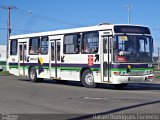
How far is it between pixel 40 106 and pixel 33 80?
13258 millimetres

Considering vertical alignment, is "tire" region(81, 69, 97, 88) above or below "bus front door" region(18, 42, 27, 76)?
below

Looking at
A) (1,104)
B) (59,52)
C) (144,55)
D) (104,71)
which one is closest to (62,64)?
(59,52)

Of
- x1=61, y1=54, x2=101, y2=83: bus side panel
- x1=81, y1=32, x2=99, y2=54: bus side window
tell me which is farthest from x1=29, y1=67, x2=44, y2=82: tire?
x1=81, y1=32, x2=99, y2=54: bus side window

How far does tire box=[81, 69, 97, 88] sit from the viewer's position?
21003mm

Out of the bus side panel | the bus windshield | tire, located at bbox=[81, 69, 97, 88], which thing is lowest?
tire, located at bbox=[81, 69, 97, 88]

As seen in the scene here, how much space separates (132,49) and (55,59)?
571 cm

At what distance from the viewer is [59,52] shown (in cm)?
2334

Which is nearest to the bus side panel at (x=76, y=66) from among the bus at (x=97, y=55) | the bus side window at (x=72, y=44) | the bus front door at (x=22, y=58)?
the bus at (x=97, y=55)

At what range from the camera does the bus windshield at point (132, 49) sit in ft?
63.5

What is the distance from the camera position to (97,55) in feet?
66.7

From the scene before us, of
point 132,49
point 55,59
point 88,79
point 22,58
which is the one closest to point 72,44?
point 55,59

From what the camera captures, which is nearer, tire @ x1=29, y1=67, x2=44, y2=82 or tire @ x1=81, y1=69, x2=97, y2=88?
tire @ x1=81, y1=69, x2=97, y2=88

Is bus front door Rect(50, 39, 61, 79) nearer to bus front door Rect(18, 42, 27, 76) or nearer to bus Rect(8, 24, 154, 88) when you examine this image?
bus Rect(8, 24, 154, 88)

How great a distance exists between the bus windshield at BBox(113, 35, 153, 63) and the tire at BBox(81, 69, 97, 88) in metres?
2.19
